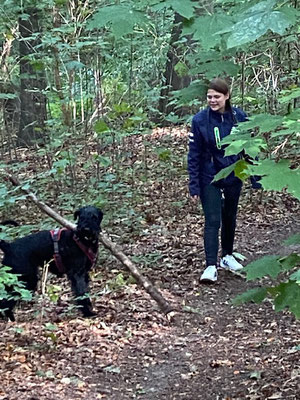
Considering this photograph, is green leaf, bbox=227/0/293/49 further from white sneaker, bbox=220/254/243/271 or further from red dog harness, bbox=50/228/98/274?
white sneaker, bbox=220/254/243/271

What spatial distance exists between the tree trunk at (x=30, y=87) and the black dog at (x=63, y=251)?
3.26 meters

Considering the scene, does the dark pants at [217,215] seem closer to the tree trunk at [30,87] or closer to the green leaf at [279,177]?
the tree trunk at [30,87]

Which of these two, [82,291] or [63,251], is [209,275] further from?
[63,251]

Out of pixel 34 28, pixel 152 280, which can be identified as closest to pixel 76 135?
pixel 34 28

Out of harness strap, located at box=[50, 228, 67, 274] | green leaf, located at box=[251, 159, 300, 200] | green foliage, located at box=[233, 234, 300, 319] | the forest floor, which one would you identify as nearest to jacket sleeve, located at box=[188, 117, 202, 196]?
the forest floor

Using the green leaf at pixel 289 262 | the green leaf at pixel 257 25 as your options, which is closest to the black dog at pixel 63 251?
the green leaf at pixel 289 262

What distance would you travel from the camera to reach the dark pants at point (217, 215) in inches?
250

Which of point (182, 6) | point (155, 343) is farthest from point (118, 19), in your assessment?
point (155, 343)

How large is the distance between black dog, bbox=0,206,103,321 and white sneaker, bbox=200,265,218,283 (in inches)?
50.5

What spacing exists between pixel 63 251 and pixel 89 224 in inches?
18.6

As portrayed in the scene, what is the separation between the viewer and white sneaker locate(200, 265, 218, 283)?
21.1 ft

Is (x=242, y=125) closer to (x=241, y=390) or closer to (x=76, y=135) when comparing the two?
(x=241, y=390)

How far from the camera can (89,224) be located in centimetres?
580

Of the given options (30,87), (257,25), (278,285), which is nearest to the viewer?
(257,25)
